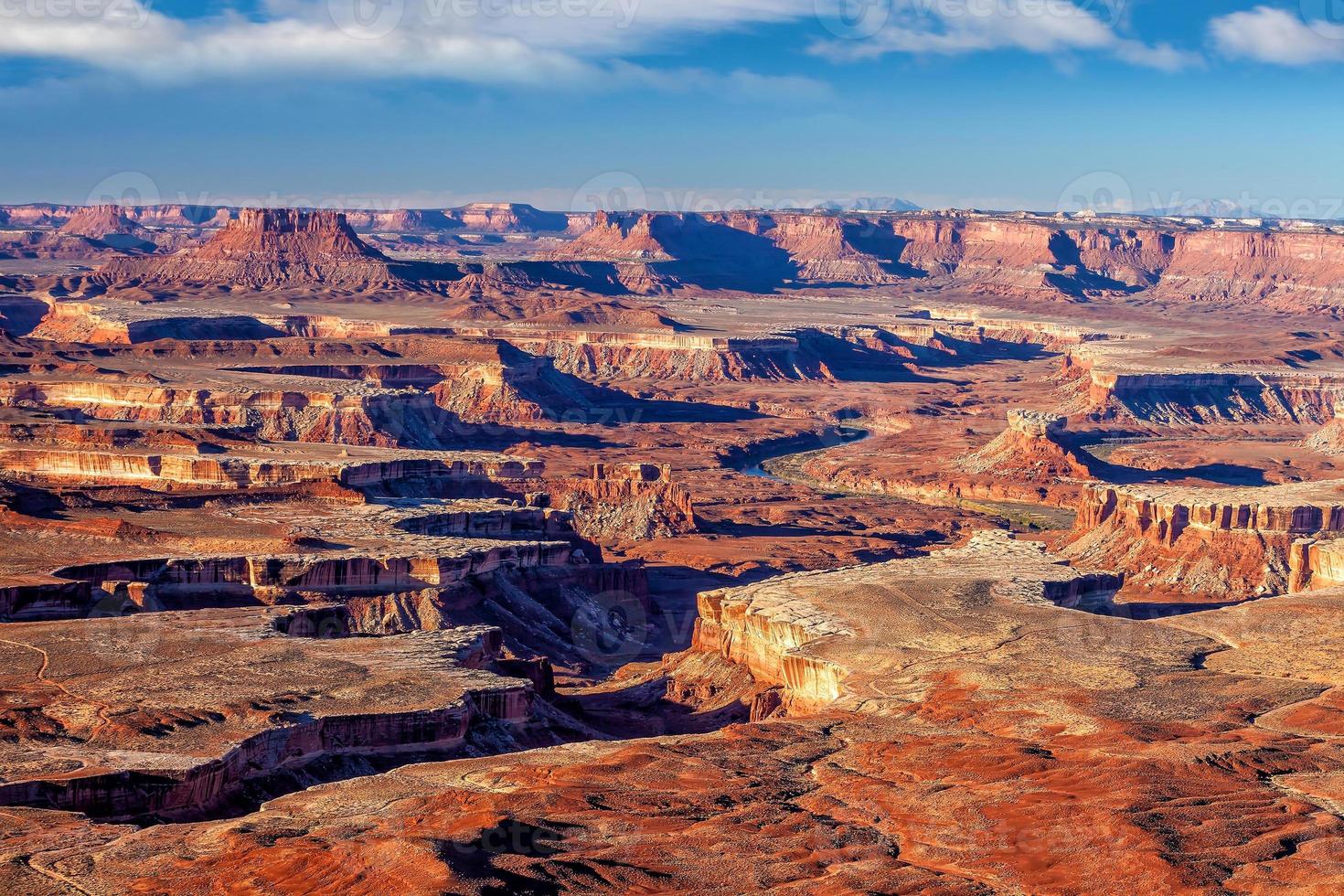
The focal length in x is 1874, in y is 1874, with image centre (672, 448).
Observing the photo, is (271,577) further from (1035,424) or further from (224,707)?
(1035,424)

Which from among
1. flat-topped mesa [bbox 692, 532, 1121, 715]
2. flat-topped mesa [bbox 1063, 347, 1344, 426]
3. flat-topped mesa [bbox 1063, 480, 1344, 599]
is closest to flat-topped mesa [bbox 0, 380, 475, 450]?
flat-topped mesa [bbox 1063, 480, 1344, 599]

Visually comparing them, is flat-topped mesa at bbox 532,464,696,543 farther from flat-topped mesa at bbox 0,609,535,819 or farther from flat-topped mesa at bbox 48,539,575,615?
flat-topped mesa at bbox 0,609,535,819

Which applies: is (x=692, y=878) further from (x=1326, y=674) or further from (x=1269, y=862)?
(x=1326, y=674)

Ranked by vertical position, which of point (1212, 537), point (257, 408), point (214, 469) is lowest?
point (257, 408)

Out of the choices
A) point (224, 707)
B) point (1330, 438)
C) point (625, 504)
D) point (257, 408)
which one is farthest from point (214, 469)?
point (1330, 438)

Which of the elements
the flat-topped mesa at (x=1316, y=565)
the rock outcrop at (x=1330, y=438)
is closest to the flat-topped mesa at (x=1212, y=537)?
the flat-topped mesa at (x=1316, y=565)
